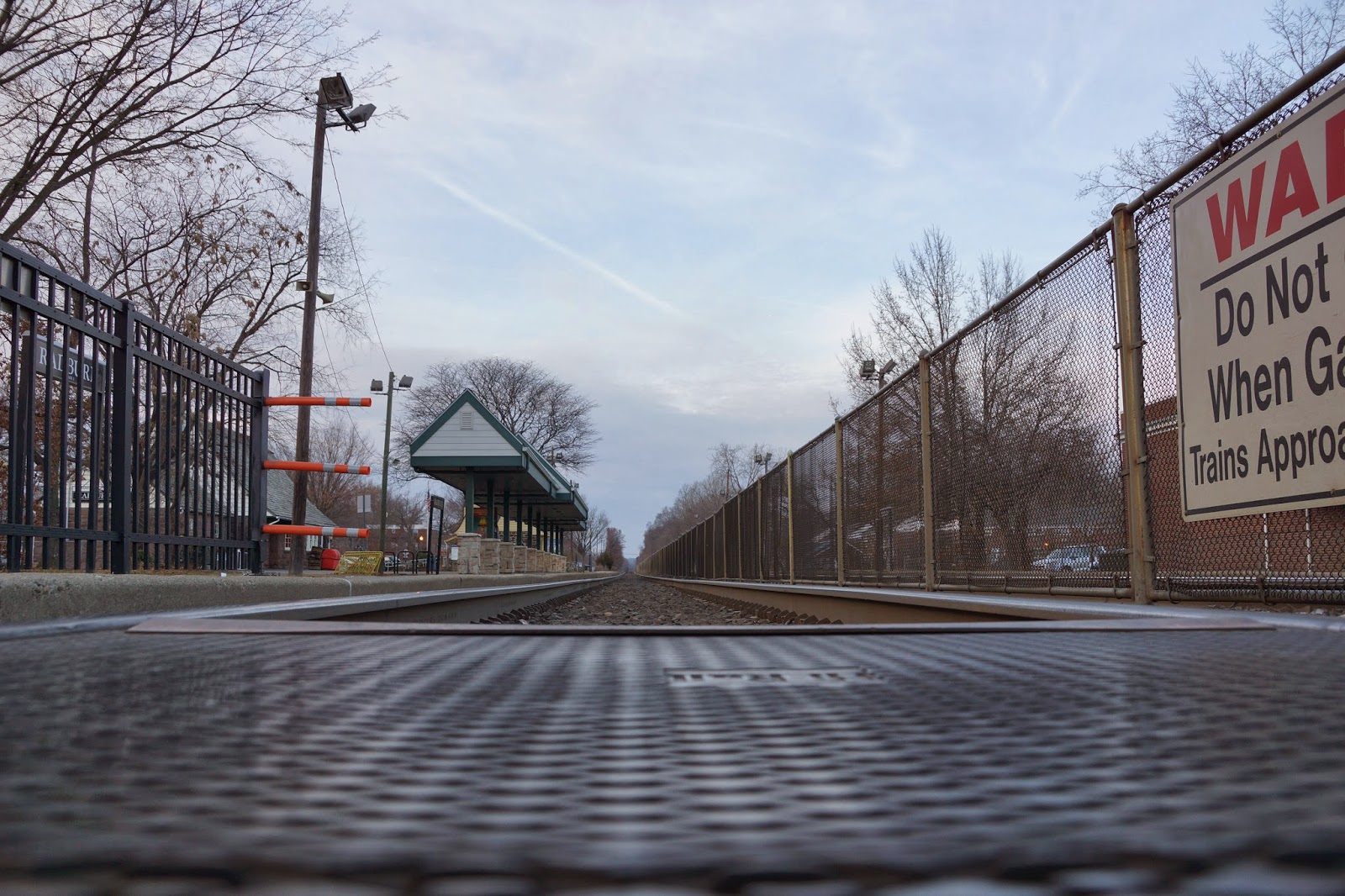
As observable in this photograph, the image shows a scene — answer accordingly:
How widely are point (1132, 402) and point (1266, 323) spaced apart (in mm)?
965

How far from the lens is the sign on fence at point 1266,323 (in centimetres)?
305

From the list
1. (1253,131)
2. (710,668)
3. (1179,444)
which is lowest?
Result: (710,668)

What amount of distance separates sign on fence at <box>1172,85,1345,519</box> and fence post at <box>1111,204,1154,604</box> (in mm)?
279

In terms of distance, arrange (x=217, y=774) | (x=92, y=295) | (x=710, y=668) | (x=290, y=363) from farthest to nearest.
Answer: (x=290, y=363), (x=92, y=295), (x=710, y=668), (x=217, y=774)

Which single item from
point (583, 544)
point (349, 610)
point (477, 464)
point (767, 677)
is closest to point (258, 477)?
point (349, 610)

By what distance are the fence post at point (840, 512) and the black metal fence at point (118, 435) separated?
555cm

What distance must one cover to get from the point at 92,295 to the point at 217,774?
5462 millimetres

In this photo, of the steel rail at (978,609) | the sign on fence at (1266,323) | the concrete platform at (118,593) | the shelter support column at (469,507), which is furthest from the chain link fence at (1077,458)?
the shelter support column at (469,507)

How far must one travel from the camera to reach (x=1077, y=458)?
4.90 m

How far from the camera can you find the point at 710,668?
1316 mm

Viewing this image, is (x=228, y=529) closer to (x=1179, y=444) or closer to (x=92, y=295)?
(x=92, y=295)

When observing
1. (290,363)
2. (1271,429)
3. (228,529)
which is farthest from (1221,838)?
(290,363)

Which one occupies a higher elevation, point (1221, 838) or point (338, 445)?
point (338, 445)

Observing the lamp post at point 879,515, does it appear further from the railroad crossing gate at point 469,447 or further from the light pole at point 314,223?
the railroad crossing gate at point 469,447
